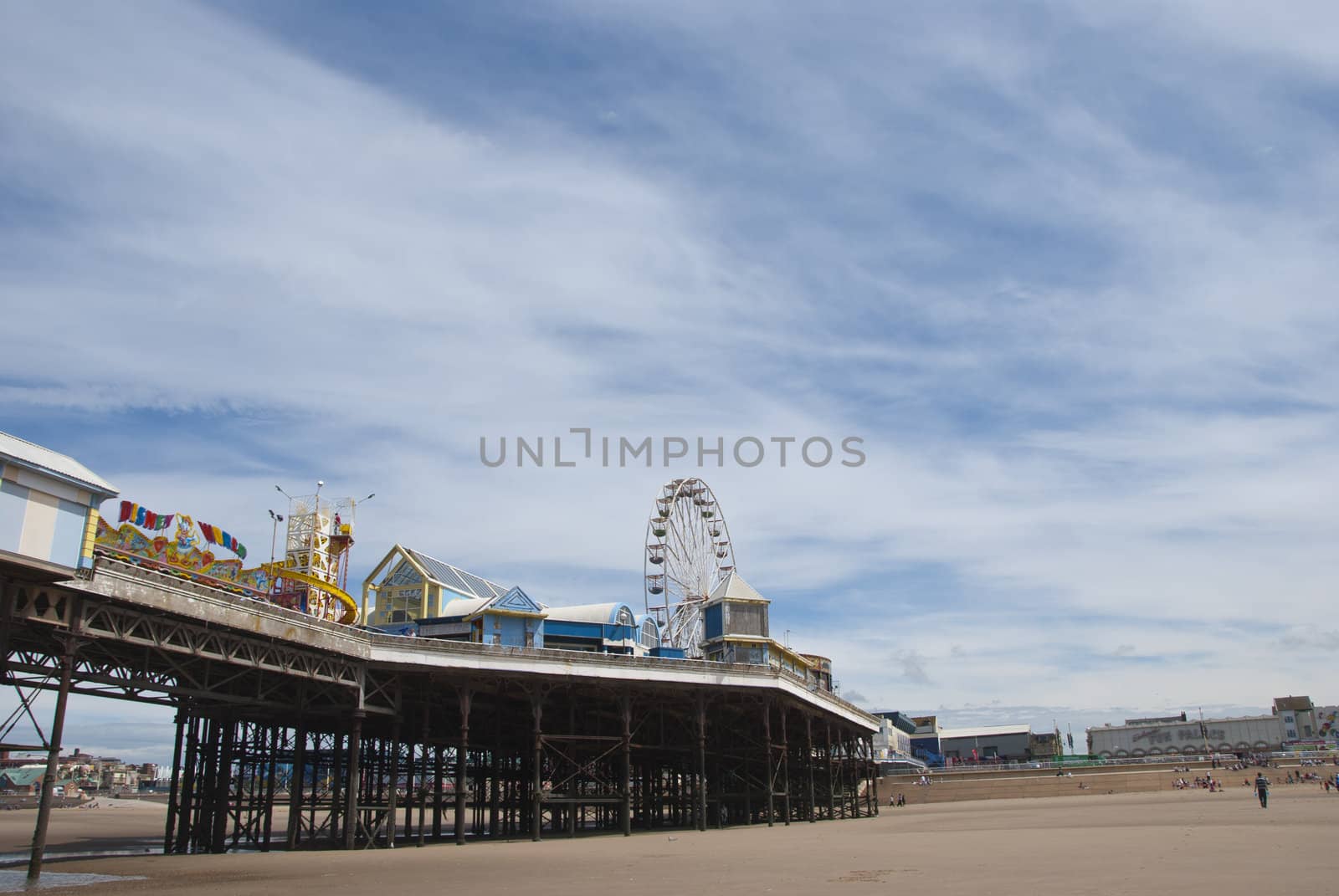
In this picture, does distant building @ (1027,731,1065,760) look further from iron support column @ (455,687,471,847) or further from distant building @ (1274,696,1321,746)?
iron support column @ (455,687,471,847)

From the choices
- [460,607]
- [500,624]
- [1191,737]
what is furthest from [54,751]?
[1191,737]

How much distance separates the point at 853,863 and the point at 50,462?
2440cm

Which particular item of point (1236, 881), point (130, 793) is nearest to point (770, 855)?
point (1236, 881)

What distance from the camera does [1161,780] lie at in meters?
86.2

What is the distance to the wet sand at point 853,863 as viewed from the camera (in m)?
18.9

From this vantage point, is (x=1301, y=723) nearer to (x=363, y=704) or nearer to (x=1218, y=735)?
(x=1218, y=735)

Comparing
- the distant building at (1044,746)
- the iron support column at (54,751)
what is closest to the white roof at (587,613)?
the iron support column at (54,751)

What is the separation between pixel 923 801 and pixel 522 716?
53.1 metres

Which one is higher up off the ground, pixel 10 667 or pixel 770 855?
pixel 10 667

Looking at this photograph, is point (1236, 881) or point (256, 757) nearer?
point (1236, 881)

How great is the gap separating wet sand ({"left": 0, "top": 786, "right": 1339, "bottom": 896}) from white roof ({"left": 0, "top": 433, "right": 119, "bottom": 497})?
10.7 meters

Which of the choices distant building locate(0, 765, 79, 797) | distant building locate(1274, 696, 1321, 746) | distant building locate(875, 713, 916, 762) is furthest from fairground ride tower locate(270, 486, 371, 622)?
distant building locate(1274, 696, 1321, 746)

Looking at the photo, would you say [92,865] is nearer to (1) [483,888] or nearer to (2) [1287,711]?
(1) [483,888]

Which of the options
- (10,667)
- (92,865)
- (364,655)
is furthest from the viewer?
(364,655)
